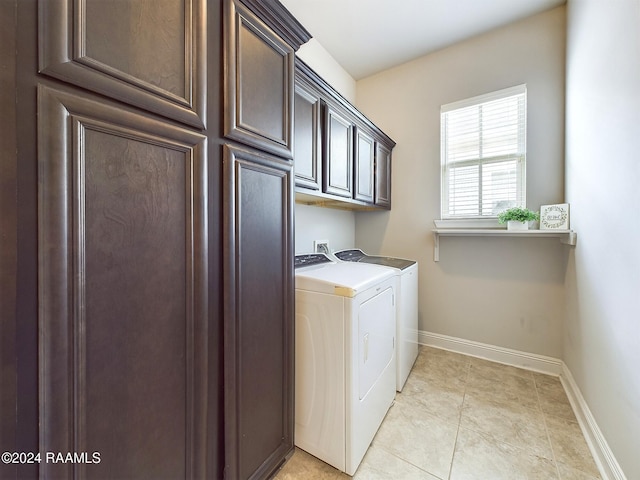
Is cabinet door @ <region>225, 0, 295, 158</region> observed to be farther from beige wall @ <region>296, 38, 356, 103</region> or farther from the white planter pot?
the white planter pot

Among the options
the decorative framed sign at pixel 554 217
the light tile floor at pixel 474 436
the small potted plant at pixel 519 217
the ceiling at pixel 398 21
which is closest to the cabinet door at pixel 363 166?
the ceiling at pixel 398 21

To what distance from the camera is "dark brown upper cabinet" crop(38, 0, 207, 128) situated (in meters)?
0.57

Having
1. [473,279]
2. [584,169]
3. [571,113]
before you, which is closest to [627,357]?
[584,169]

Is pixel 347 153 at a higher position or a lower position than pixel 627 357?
higher

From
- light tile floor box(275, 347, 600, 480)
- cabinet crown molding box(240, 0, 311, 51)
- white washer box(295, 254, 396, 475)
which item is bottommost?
light tile floor box(275, 347, 600, 480)

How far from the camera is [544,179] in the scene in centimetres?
214

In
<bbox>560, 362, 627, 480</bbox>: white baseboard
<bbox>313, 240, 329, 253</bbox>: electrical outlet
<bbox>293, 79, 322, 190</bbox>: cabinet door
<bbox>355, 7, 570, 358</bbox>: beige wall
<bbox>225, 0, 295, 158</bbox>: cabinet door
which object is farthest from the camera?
<bbox>313, 240, 329, 253</bbox>: electrical outlet

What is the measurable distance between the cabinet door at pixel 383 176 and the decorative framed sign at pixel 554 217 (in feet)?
4.27

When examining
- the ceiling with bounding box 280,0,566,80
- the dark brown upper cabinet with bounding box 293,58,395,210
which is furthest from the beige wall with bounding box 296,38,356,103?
the dark brown upper cabinet with bounding box 293,58,395,210

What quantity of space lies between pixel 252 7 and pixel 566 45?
8.32 feet

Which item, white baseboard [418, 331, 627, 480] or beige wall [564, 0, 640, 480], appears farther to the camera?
white baseboard [418, 331, 627, 480]

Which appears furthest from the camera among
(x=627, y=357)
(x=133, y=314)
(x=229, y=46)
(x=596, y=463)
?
(x=596, y=463)

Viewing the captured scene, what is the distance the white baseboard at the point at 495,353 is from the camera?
7.07ft

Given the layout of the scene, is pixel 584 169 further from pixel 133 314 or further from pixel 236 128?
pixel 133 314
